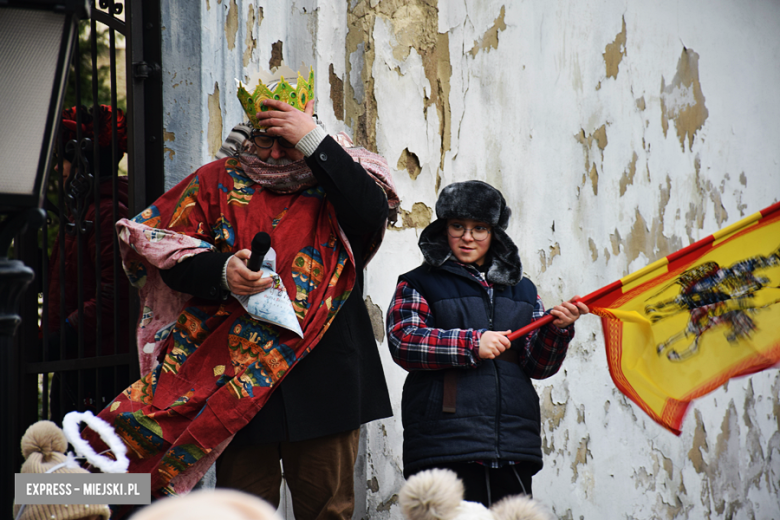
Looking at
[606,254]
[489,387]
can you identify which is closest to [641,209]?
[606,254]

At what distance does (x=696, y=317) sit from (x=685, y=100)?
2486 millimetres

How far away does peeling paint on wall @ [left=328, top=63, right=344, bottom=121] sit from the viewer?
388 cm

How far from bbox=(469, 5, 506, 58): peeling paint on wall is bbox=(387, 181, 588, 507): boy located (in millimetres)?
1496

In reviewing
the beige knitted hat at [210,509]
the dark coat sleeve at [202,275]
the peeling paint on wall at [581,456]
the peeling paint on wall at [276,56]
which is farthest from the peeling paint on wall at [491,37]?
the beige knitted hat at [210,509]

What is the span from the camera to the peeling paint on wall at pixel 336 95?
12.7 ft

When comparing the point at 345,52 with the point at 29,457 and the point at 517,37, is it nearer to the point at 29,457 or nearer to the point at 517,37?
the point at 517,37

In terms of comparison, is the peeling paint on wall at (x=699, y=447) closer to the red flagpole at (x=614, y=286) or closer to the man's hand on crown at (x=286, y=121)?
the red flagpole at (x=614, y=286)

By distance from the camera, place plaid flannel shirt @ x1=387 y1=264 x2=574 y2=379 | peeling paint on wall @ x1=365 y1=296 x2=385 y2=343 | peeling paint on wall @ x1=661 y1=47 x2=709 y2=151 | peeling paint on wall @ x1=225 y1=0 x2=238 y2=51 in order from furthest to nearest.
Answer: peeling paint on wall @ x1=661 y1=47 x2=709 y2=151 < peeling paint on wall @ x1=365 y1=296 x2=385 y2=343 < peeling paint on wall @ x1=225 y1=0 x2=238 y2=51 < plaid flannel shirt @ x1=387 y1=264 x2=574 y2=379

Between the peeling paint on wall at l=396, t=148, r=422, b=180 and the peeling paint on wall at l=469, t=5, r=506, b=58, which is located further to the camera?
the peeling paint on wall at l=469, t=5, r=506, b=58

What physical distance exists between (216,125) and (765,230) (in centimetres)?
224

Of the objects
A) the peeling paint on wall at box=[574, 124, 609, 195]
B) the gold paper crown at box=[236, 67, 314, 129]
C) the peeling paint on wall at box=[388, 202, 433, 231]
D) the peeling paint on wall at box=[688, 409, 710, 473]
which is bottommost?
the peeling paint on wall at box=[688, 409, 710, 473]

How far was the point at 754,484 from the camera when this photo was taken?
4887 millimetres

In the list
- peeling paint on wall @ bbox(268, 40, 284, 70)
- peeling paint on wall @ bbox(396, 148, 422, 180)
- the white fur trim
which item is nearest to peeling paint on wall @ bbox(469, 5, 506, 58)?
peeling paint on wall @ bbox(396, 148, 422, 180)

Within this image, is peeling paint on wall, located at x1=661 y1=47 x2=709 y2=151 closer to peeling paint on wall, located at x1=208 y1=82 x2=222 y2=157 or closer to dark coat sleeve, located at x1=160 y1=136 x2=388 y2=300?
peeling paint on wall, located at x1=208 y1=82 x2=222 y2=157
